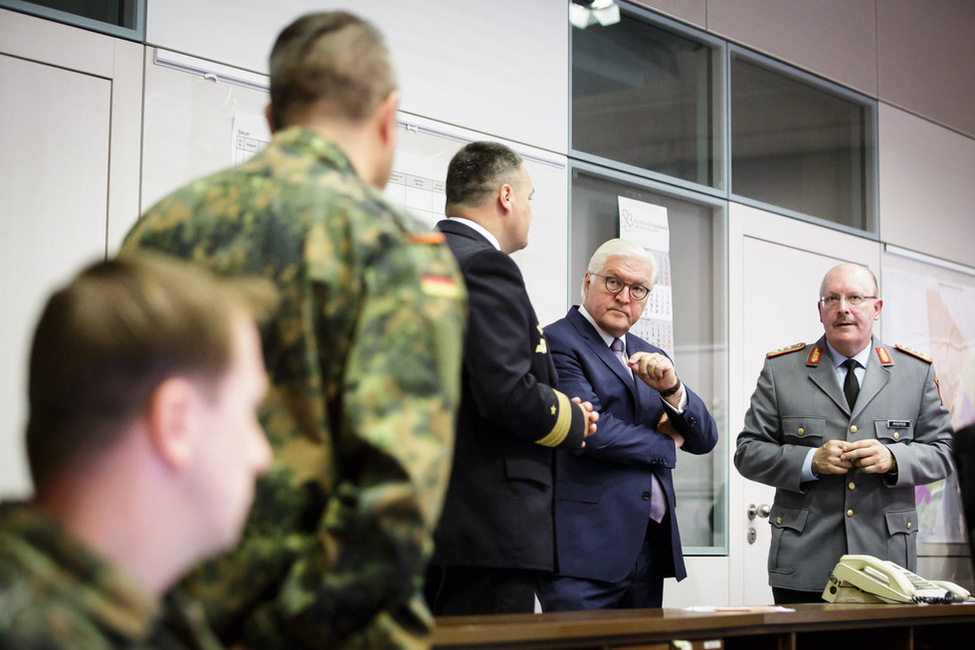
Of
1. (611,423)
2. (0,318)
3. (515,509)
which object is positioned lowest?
(515,509)

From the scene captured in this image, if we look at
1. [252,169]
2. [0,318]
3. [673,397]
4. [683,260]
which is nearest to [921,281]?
[683,260]

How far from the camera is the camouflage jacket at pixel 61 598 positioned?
67 centimetres

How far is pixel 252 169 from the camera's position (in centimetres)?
131

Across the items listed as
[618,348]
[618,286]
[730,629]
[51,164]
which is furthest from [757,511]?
[51,164]

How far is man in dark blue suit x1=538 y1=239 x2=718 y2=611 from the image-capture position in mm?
2900

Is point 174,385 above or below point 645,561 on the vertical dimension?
above

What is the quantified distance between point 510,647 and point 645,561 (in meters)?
1.27

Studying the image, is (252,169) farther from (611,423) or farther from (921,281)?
(921,281)

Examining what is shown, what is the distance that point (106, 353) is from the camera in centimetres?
79

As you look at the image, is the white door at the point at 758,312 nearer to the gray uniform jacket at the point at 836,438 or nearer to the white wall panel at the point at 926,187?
the white wall panel at the point at 926,187

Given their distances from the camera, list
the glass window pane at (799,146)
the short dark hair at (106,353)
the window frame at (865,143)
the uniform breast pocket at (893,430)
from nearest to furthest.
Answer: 1. the short dark hair at (106,353)
2. the uniform breast pocket at (893,430)
3. the window frame at (865,143)
4. the glass window pane at (799,146)

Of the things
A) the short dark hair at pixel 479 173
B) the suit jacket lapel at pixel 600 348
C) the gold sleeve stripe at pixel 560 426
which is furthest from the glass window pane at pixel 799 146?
the gold sleeve stripe at pixel 560 426

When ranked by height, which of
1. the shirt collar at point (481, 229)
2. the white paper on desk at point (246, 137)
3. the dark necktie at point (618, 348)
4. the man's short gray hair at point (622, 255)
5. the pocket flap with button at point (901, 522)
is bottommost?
the pocket flap with button at point (901, 522)

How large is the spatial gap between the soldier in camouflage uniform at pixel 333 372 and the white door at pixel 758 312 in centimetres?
401
